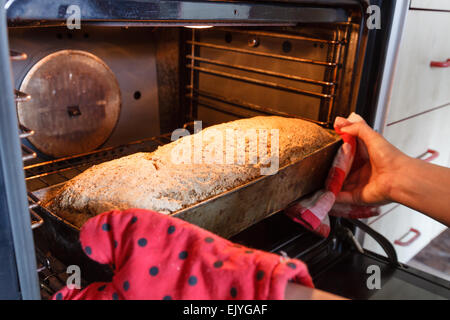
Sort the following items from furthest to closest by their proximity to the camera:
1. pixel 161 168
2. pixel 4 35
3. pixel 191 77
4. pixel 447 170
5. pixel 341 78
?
pixel 191 77
pixel 341 78
pixel 447 170
pixel 161 168
pixel 4 35

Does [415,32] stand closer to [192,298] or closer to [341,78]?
[341,78]

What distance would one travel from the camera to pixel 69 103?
1.23 meters

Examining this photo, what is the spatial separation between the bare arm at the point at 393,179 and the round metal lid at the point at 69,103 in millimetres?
783

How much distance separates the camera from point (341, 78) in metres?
1.23

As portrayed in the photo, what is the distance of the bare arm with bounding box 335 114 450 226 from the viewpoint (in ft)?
3.46

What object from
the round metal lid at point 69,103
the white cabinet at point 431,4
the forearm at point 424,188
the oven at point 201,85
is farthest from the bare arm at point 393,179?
the round metal lid at point 69,103

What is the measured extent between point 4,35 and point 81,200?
1.46ft

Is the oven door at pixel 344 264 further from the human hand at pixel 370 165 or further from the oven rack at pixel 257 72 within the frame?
the oven rack at pixel 257 72

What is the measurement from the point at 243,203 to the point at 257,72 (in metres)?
0.66

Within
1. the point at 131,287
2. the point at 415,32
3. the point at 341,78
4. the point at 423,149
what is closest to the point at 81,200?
the point at 131,287

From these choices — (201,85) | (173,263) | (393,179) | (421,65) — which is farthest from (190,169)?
(421,65)

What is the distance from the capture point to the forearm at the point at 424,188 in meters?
1.04

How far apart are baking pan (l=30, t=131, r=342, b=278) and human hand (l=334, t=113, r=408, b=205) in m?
0.07

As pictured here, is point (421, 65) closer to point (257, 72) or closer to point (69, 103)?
point (257, 72)
